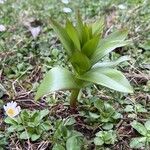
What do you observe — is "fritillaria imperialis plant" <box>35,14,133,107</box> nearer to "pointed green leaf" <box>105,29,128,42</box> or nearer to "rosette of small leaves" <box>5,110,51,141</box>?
"pointed green leaf" <box>105,29,128,42</box>

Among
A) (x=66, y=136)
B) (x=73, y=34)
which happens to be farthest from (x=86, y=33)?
(x=66, y=136)

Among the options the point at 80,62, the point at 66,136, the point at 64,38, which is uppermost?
the point at 64,38

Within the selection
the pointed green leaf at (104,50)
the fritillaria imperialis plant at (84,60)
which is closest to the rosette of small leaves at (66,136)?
the fritillaria imperialis plant at (84,60)

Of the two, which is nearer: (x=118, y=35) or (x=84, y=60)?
(x=84, y=60)

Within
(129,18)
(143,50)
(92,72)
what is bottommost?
(92,72)

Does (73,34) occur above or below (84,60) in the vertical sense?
above

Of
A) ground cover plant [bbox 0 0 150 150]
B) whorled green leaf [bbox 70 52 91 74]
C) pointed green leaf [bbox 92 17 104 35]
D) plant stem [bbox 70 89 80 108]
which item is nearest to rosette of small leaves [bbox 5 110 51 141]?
ground cover plant [bbox 0 0 150 150]

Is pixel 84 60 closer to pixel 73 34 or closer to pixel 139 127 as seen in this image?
pixel 73 34

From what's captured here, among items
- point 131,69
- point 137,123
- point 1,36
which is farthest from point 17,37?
point 137,123

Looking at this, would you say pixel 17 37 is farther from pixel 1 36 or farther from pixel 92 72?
pixel 92 72
